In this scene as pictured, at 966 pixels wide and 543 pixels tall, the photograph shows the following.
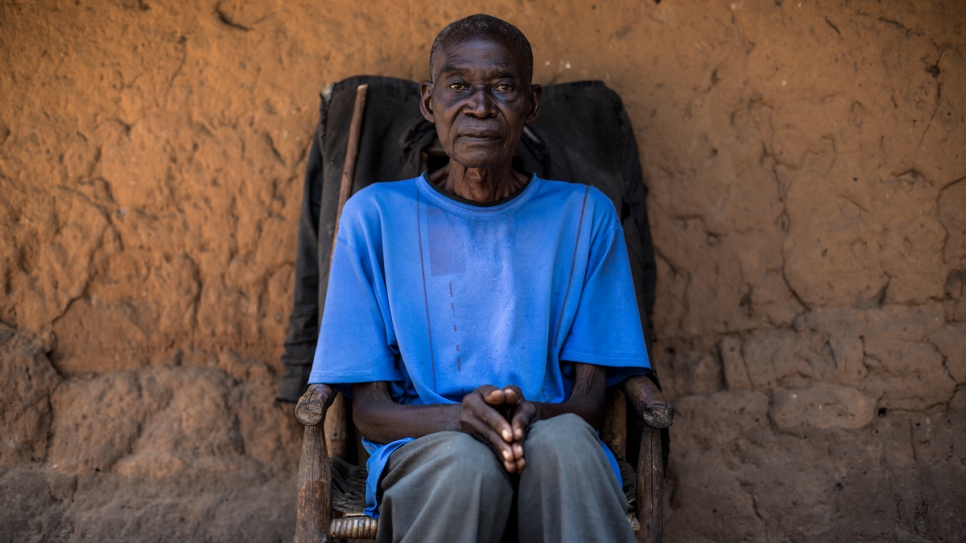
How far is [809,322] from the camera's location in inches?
118

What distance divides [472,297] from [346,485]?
Result: 66cm

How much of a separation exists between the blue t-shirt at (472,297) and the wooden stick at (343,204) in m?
0.21

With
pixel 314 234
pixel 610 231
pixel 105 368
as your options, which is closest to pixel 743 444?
pixel 610 231

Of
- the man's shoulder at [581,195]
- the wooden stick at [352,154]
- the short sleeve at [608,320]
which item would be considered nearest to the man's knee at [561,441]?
the short sleeve at [608,320]

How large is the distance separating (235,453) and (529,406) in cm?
140

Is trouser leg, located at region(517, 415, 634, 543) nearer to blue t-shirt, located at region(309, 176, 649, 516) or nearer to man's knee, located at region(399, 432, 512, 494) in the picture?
man's knee, located at region(399, 432, 512, 494)

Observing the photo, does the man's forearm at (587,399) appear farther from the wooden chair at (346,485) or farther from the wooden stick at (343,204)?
the wooden stick at (343,204)

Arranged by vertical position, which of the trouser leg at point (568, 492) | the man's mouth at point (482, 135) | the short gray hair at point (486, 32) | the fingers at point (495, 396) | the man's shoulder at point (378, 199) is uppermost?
the short gray hair at point (486, 32)

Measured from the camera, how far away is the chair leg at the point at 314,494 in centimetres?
217

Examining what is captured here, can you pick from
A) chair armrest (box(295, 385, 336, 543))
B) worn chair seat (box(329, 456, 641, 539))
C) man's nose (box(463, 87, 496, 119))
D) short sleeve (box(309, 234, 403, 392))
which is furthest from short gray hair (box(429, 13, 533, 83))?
worn chair seat (box(329, 456, 641, 539))

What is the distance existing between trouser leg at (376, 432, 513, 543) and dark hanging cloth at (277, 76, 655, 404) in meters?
0.94

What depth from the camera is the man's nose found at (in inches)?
91.0

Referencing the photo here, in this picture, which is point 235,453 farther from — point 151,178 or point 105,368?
point 151,178

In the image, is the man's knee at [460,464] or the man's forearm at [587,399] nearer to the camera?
the man's knee at [460,464]
